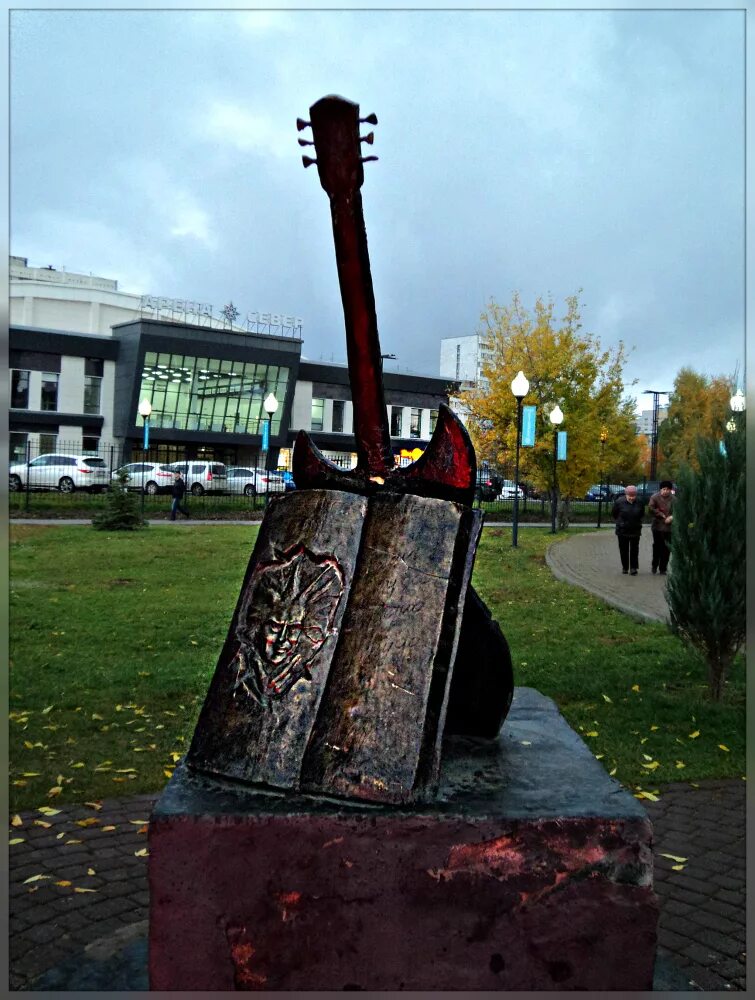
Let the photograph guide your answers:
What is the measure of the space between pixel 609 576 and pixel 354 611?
506 inches

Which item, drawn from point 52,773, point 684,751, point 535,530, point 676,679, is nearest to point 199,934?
point 52,773

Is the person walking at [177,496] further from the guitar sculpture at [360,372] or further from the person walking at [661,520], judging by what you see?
the guitar sculpture at [360,372]

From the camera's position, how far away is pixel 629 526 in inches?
598

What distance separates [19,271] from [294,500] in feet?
173

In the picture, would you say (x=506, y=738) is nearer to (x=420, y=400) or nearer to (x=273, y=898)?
(x=273, y=898)

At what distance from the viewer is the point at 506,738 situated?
10.7ft

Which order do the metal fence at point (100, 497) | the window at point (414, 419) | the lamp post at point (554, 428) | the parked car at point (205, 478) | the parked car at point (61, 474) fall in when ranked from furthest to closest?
the window at point (414, 419) → the parked car at point (205, 478) → the parked car at point (61, 474) → the metal fence at point (100, 497) → the lamp post at point (554, 428)

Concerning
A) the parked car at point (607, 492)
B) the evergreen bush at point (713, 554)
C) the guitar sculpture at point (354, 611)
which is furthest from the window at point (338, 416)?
the guitar sculpture at point (354, 611)

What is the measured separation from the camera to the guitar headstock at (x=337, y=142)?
2.76 meters

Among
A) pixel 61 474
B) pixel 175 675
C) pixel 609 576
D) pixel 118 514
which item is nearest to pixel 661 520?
pixel 609 576

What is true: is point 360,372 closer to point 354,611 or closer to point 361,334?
point 361,334

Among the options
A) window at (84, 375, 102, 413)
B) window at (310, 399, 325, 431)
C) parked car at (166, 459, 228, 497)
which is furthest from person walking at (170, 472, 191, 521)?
window at (310, 399, 325, 431)

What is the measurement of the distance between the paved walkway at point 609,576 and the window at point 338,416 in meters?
33.1

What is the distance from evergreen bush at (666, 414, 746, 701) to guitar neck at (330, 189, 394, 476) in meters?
4.50
